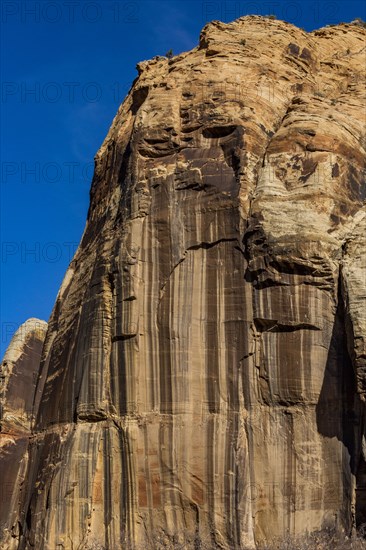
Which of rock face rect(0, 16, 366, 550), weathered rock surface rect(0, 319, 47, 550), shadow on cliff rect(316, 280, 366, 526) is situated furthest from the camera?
weathered rock surface rect(0, 319, 47, 550)

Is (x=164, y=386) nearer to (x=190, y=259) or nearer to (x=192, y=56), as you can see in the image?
(x=190, y=259)

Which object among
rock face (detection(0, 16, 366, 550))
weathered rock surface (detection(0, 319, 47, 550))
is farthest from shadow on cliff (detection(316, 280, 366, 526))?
weathered rock surface (detection(0, 319, 47, 550))

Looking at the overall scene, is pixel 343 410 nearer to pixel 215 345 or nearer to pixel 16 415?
pixel 215 345

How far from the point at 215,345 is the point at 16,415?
16234 millimetres

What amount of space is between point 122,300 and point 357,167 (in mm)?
10008

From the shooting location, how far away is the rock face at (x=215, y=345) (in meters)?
28.5

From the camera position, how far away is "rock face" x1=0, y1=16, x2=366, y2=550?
2855 centimetres

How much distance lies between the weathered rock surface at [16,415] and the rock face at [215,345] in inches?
135

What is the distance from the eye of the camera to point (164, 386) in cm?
2992

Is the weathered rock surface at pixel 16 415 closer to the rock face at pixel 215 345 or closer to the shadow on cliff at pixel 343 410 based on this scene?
the rock face at pixel 215 345

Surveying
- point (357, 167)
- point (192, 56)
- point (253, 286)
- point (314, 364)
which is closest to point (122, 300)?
point (253, 286)

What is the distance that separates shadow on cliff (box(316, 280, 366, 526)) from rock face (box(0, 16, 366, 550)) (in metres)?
0.04

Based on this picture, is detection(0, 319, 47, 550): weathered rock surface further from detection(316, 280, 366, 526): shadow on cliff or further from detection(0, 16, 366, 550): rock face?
detection(316, 280, 366, 526): shadow on cliff

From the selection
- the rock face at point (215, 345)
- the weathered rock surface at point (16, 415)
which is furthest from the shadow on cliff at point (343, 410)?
the weathered rock surface at point (16, 415)
